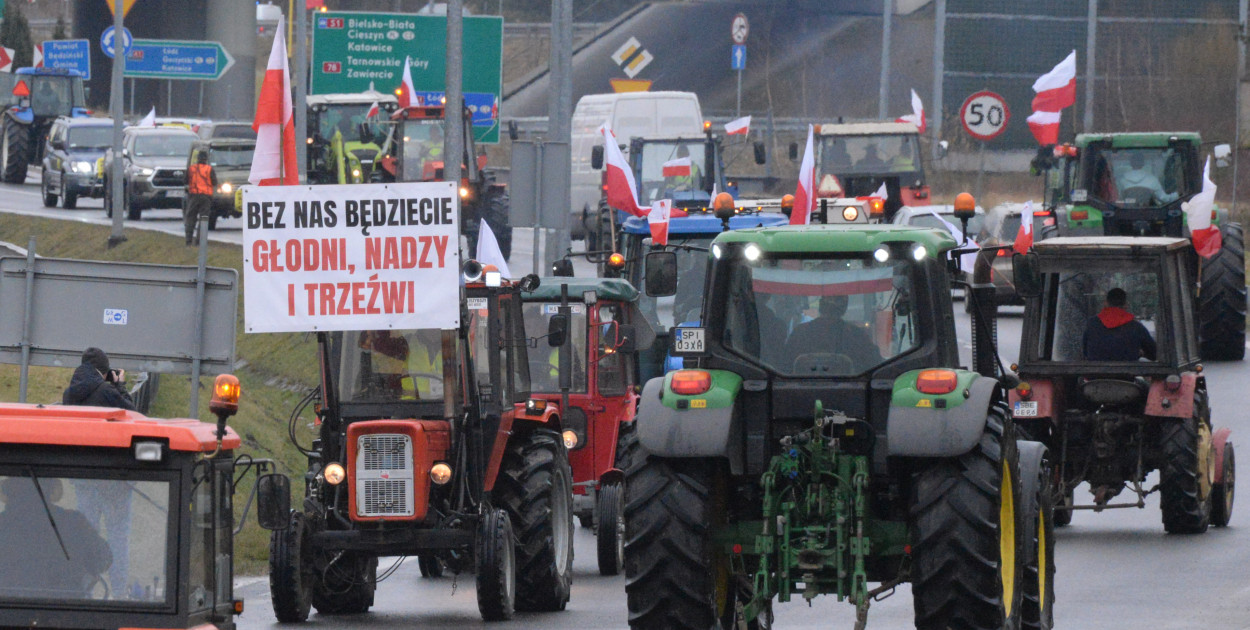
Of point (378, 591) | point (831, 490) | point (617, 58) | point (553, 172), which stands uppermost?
point (617, 58)

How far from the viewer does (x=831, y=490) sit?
982 cm

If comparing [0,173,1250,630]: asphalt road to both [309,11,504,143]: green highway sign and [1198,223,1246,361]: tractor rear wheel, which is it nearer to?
[1198,223,1246,361]: tractor rear wheel

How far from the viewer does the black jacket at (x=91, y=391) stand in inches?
540

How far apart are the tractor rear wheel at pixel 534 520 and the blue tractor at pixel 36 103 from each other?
4235 cm

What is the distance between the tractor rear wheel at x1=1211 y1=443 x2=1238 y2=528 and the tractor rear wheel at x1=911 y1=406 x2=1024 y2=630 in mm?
6405

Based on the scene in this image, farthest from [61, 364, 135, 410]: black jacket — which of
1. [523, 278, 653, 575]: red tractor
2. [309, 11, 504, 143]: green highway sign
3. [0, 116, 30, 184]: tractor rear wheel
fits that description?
[0, 116, 30, 184]: tractor rear wheel

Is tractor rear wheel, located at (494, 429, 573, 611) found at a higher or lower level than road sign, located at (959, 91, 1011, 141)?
lower

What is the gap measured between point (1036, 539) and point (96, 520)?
5350 millimetres

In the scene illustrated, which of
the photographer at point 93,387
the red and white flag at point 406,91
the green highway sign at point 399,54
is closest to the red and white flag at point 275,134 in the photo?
the photographer at point 93,387

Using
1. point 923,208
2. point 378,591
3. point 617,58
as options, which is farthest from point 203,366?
point 617,58

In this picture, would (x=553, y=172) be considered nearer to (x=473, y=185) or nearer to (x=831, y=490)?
(x=473, y=185)

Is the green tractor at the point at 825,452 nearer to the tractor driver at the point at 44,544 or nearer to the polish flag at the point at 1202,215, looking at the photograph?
Result: the tractor driver at the point at 44,544

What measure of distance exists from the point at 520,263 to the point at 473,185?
Result: 3.72 m

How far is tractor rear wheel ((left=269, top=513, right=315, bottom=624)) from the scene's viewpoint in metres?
12.2
